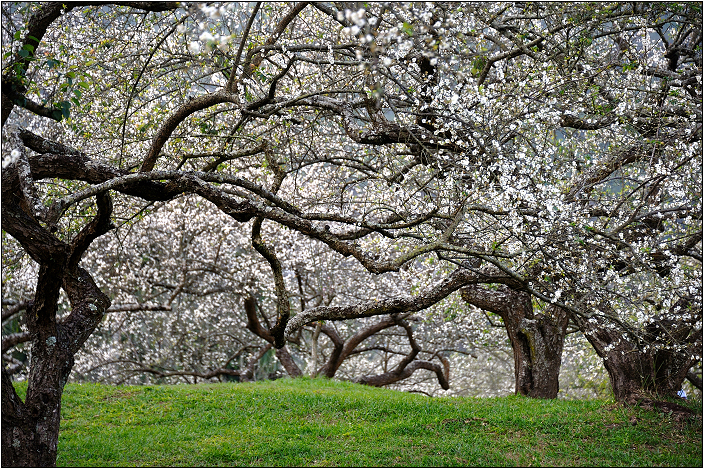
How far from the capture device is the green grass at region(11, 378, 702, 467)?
632cm

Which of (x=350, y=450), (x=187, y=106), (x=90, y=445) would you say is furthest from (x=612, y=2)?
(x=90, y=445)

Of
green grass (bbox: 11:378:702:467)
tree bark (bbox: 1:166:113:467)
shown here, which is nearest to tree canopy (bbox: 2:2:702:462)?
tree bark (bbox: 1:166:113:467)

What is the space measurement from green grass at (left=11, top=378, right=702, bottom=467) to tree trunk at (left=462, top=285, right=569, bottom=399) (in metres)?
0.62

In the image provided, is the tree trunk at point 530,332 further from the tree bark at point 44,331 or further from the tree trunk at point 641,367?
the tree bark at point 44,331

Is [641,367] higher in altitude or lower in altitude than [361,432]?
higher

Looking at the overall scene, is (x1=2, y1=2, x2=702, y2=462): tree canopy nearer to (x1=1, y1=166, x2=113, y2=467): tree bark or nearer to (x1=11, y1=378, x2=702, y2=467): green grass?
(x1=1, y1=166, x2=113, y2=467): tree bark

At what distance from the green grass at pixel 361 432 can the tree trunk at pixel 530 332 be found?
617mm

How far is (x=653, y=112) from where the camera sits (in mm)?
6824

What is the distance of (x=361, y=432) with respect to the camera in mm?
7160

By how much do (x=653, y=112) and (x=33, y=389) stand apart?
22.1ft

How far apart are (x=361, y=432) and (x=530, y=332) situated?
11.0 ft

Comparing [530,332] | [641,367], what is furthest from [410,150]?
[641,367]

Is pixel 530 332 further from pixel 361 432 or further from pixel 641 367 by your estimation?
pixel 361 432

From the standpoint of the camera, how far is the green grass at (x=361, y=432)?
6.32 meters
